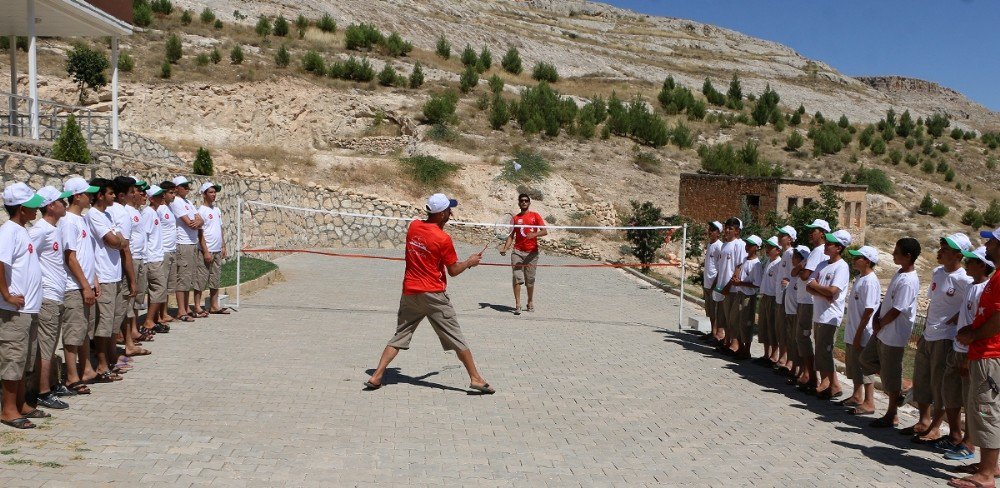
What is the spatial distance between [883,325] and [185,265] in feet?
28.1

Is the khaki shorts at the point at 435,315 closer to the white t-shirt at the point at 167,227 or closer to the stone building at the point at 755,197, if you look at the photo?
the white t-shirt at the point at 167,227

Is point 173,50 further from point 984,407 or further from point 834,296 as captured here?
point 984,407

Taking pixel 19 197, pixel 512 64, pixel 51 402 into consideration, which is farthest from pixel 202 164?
pixel 512 64

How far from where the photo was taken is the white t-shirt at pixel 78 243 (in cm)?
696

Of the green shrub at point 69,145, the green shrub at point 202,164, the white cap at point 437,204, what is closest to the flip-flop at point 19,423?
the white cap at point 437,204

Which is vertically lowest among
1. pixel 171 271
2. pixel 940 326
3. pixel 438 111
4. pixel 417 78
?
pixel 171 271

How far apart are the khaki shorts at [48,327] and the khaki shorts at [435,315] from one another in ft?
9.70

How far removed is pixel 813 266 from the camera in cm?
858

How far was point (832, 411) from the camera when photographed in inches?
315

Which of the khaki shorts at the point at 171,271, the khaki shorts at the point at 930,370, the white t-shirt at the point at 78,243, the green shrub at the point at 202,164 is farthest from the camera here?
the green shrub at the point at 202,164

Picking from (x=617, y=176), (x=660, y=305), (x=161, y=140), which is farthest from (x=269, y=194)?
(x=617, y=176)

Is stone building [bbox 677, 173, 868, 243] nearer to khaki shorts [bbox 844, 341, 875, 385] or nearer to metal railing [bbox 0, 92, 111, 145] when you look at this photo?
metal railing [bbox 0, 92, 111, 145]

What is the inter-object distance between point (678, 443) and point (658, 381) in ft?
7.79

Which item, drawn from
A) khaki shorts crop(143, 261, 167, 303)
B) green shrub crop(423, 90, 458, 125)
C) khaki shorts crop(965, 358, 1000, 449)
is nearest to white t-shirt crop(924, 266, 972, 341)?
khaki shorts crop(965, 358, 1000, 449)
